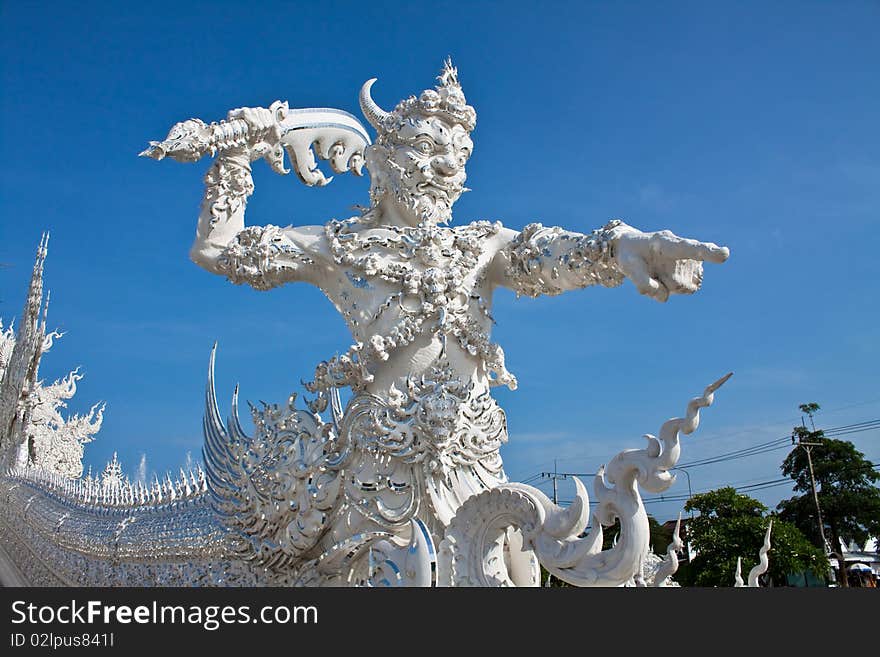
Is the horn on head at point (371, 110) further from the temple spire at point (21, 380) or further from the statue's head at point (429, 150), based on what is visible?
the temple spire at point (21, 380)

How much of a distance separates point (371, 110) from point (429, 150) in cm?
41

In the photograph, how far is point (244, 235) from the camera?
3.21 m

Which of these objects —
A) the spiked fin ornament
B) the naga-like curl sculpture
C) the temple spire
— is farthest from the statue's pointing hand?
the temple spire

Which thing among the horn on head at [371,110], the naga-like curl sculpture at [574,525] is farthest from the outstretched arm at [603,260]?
the horn on head at [371,110]

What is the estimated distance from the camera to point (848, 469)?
1661cm

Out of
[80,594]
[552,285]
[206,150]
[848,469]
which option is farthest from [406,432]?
[848,469]

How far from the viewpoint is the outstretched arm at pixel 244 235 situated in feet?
10.4

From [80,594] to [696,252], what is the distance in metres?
2.05

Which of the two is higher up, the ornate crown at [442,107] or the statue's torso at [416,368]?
the ornate crown at [442,107]

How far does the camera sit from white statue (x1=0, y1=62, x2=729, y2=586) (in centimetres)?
233

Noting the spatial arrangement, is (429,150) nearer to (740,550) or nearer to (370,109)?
(370,109)

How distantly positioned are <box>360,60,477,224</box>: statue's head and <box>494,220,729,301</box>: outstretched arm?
14.0 inches

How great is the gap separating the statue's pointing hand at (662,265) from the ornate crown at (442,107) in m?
1.06

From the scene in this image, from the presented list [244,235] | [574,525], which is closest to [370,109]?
[244,235]
